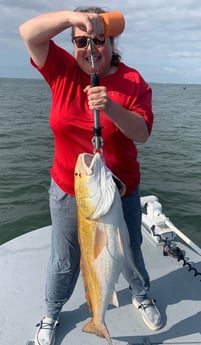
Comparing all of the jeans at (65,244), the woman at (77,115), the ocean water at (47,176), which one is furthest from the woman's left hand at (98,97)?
the ocean water at (47,176)

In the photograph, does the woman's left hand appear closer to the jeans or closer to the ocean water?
the jeans

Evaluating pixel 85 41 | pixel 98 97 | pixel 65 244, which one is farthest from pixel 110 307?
pixel 85 41

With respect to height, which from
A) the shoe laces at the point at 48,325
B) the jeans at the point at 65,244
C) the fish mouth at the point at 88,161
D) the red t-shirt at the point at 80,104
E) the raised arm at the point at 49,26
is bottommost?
the shoe laces at the point at 48,325

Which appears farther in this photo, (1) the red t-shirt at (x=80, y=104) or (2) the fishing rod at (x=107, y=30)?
(1) the red t-shirt at (x=80, y=104)

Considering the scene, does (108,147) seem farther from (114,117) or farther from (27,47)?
(27,47)

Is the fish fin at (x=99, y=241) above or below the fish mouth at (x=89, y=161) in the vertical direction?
below

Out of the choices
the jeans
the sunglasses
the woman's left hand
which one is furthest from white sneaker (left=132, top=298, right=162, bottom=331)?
the sunglasses

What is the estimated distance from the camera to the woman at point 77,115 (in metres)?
2.52

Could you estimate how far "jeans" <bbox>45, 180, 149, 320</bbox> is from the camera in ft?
10.5

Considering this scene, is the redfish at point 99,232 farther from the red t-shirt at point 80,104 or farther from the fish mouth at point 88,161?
the red t-shirt at point 80,104

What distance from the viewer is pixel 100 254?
2.81 metres

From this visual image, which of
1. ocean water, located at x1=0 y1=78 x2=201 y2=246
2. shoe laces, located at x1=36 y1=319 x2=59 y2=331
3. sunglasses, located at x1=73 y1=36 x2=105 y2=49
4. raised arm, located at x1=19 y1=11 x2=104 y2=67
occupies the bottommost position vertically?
ocean water, located at x1=0 y1=78 x2=201 y2=246

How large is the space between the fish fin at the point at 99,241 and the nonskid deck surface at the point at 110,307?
3.85ft

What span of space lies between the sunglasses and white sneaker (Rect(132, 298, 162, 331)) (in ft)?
8.24
